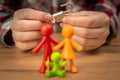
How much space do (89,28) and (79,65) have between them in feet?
0.31

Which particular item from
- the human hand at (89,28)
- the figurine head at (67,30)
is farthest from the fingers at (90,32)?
the figurine head at (67,30)

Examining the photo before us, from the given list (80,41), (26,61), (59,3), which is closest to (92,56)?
(80,41)

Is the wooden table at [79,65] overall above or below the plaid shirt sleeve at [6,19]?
below

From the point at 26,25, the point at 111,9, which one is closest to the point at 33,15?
the point at 26,25

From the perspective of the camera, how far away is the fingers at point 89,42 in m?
0.59

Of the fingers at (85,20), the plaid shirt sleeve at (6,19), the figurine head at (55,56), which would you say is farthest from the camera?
the plaid shirt sleeve at (6,19)

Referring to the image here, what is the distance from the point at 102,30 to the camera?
0.60m

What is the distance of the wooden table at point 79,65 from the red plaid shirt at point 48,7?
61 millimetres

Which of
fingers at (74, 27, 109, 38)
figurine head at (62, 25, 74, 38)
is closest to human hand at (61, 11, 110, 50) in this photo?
fingers at (74, 27, 109, 38)

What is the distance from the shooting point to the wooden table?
48cm

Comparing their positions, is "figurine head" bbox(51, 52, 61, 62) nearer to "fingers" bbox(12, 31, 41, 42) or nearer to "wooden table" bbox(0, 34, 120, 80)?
"wooden table" bbox(0, 34, 120, 80)

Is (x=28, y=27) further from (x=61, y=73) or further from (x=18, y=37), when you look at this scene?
(x=61, y=73)

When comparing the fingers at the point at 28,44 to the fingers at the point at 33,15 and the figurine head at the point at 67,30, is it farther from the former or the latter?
the figurine head at the point at 67,30

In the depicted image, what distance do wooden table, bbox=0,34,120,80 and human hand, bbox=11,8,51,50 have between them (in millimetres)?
23
